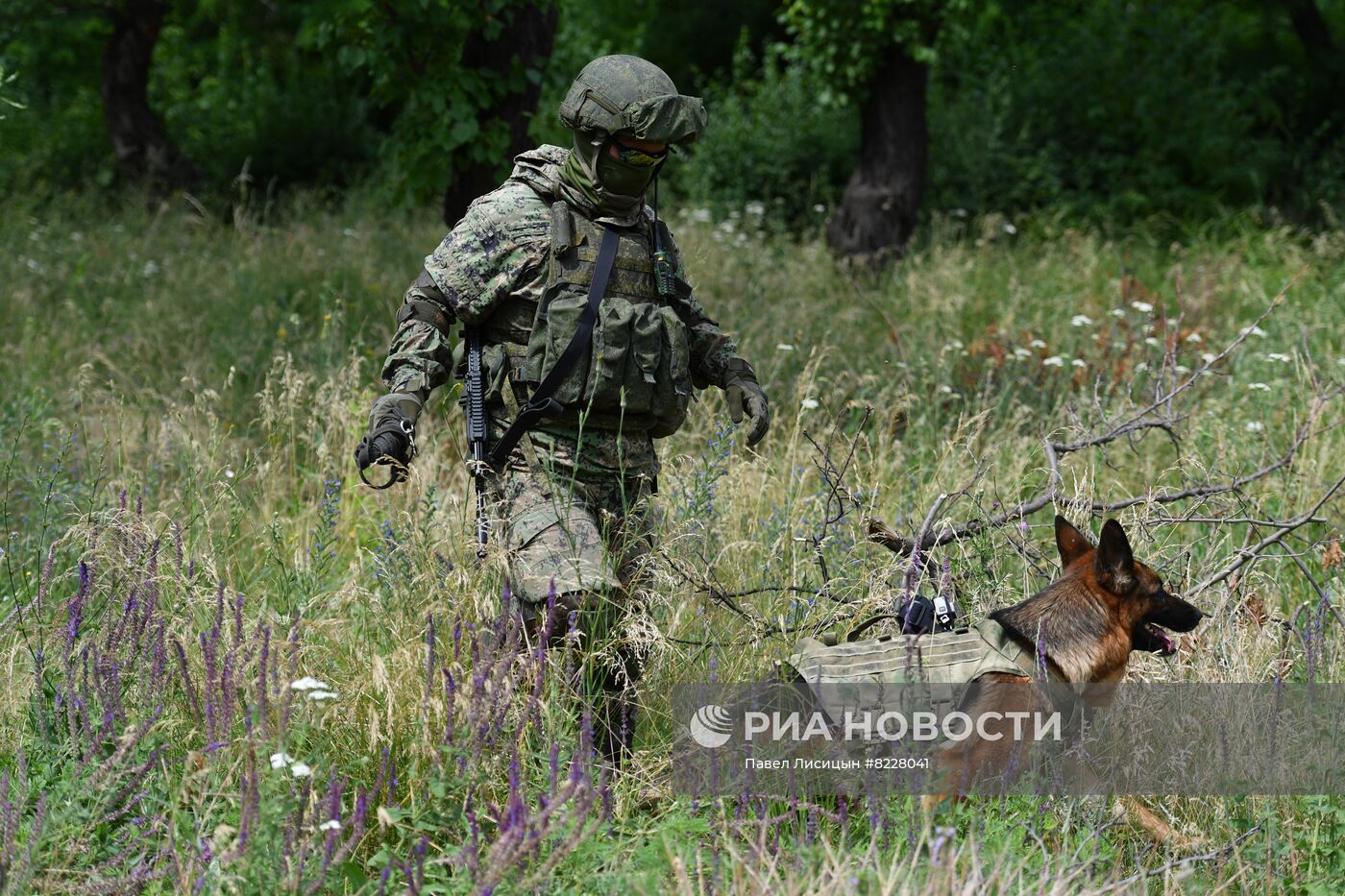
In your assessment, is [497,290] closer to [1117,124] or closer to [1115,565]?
[1115,565]

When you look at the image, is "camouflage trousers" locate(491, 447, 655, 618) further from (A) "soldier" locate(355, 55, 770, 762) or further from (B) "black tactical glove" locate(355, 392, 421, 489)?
(B) "black tactical glove" locate(355, 392, 421, 489)

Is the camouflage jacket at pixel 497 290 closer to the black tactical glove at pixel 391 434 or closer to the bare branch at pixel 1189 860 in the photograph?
the black tactical glove at pixel 391 434

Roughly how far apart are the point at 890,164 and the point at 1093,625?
8146mm

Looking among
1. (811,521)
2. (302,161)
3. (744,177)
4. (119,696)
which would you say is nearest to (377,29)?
(811,521)

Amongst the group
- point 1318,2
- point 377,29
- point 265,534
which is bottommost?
point 265,534

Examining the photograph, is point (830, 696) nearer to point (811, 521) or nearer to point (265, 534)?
point (811, 521)

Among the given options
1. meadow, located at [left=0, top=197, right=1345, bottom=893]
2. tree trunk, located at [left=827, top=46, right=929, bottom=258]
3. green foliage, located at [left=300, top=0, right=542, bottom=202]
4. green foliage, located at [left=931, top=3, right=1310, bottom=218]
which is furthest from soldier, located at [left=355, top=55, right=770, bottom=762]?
green foliage, located at [left=931, top=3, right=1310, bottom=218]

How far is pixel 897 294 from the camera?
28.1 feet

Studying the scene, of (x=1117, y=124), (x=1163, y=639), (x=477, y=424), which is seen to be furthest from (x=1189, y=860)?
(x=1117, y=124)

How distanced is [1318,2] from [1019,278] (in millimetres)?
9255

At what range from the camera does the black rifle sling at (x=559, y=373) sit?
3557 mm

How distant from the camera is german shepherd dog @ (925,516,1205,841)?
3.00 metres

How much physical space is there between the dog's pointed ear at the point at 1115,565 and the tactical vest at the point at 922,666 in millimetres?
271

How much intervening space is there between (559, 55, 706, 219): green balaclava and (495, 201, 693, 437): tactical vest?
0.09 metres
